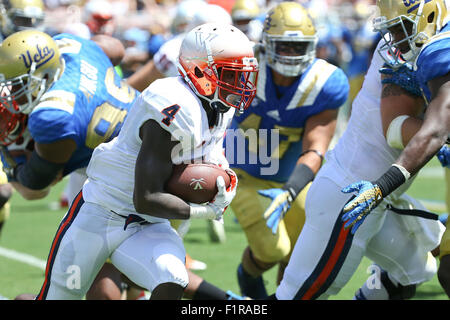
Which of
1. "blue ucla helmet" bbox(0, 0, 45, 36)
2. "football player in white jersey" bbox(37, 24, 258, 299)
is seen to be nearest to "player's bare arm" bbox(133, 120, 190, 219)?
"football player in white jersey" bbox(37, 24, 258, 299)

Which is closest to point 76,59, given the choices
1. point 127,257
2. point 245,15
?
point 127,257

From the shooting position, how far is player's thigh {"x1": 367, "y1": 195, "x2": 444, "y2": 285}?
3.84 meters

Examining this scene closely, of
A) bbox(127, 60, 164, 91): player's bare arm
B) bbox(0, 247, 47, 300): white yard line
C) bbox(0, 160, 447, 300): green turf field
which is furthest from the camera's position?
bbox(0, 247, 47, 300): white yard line

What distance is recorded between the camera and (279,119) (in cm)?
475

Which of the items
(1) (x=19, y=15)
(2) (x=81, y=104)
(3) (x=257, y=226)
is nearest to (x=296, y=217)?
(3) (x=257, y=226)

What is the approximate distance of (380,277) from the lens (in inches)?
161

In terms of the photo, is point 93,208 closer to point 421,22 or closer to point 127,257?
point 127,257

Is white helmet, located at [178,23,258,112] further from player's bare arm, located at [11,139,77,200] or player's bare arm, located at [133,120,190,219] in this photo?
player's bare arm, located at [11,139,77,200]

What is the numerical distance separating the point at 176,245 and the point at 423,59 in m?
1.33

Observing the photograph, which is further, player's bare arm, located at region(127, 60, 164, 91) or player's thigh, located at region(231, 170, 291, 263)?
player's bare arm, located at region(127, 60, 164, 91)

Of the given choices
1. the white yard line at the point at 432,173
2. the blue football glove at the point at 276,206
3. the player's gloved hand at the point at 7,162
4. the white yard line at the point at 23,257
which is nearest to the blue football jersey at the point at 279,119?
the blue football glove at the point at 276,206

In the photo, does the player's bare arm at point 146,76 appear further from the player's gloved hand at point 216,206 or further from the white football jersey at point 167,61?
the player's gloved hand at point 216,206

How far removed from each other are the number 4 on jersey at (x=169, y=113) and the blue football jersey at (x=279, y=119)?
142cm

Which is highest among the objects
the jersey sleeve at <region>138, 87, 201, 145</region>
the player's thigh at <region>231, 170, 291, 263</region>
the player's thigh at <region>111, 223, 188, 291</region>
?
the jersey sleeve at <region>138, 87, 201, 145</region>
